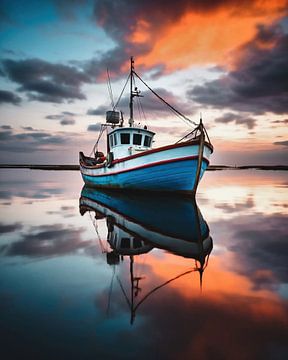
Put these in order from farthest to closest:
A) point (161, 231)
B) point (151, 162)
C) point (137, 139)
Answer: point (137, 139)
point (151, 162)
point (161, 231)

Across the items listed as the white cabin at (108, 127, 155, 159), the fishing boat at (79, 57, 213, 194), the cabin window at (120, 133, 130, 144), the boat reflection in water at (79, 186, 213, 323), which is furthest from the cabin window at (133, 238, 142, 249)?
the cabin window at (120, 133, 130, 144)

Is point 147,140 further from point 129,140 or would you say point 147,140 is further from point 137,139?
point 129,140

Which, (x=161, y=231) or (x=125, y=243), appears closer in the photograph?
(x=125, y=243)

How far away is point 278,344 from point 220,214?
9.09m

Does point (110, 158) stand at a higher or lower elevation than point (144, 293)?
higher

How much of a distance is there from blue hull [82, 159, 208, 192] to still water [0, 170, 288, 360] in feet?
21.8

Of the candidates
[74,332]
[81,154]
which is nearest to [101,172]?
[81,154]

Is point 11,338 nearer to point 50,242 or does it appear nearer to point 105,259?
point 105,259

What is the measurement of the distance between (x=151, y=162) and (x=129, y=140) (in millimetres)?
4211

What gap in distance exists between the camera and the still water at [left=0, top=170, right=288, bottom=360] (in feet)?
8.55

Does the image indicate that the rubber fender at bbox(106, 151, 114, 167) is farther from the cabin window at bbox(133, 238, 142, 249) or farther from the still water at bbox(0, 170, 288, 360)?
the cabin window at bbox(133, 238, 142, 249)

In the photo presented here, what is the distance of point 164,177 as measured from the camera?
50.0 feet

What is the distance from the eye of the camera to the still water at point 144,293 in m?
2.61

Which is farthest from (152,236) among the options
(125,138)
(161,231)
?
(125,138)
